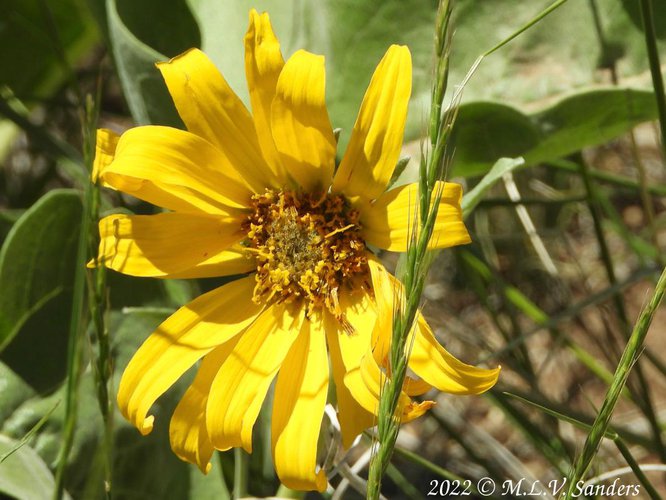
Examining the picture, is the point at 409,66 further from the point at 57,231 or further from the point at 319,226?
the point at 57,231

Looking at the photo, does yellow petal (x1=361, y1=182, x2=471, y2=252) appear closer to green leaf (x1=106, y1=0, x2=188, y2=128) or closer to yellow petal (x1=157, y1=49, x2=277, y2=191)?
yellow petal (x1=157, y1=49, x2=277, y2=191)

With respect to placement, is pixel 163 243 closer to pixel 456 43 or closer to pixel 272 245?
pixel 272 245

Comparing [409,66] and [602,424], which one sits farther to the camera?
[409,66]

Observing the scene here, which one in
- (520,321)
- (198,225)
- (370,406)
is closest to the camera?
(370,406)

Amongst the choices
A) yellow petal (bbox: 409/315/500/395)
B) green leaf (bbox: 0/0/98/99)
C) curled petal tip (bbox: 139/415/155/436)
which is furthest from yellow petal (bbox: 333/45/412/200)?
green leaf (bbox: 0/0/98/99)

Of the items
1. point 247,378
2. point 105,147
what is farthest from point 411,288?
point 105,147

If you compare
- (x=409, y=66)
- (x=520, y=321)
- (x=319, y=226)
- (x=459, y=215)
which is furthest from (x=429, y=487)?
(x=409, y=66)

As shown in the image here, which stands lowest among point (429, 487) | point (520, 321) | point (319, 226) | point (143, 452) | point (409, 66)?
point (429, 487)
